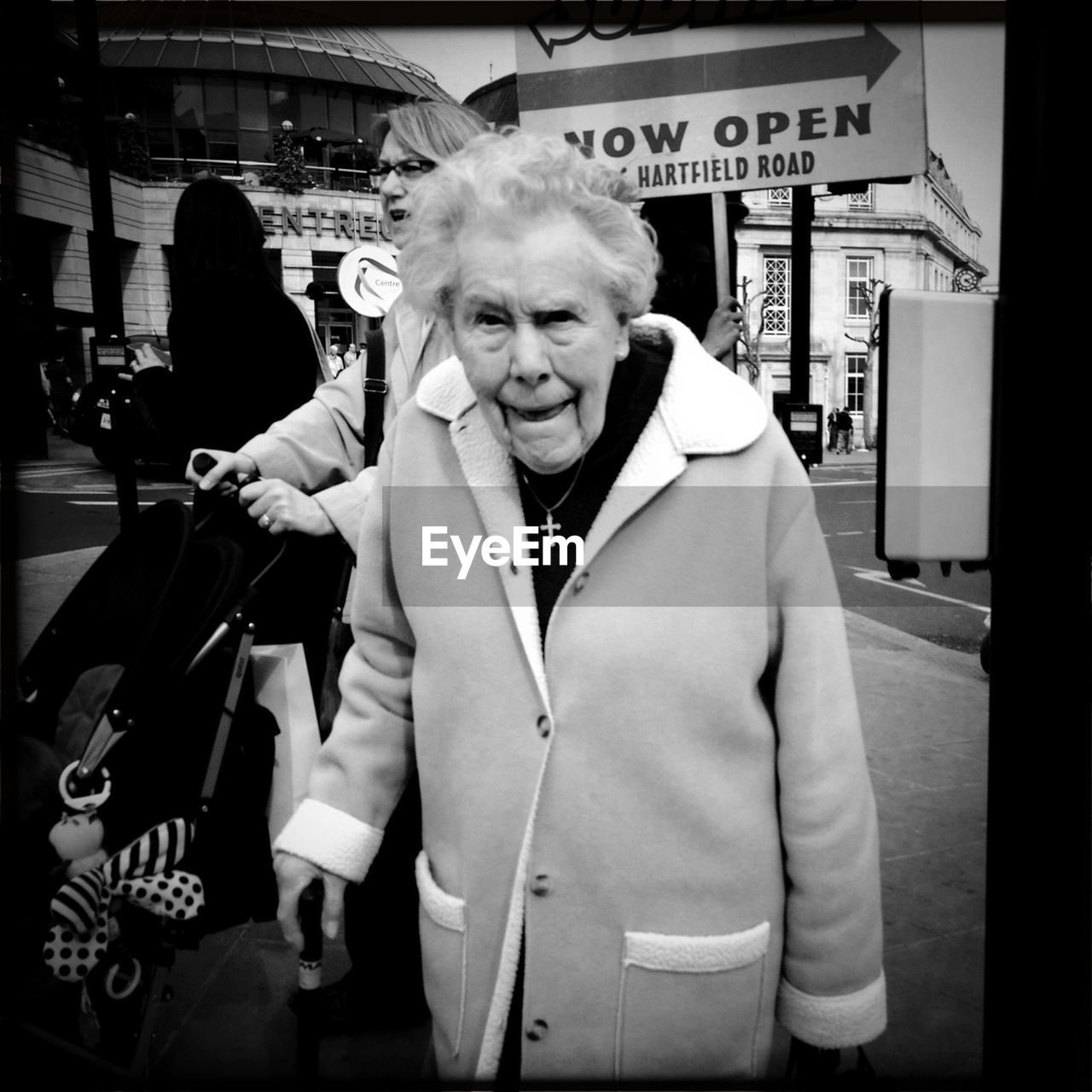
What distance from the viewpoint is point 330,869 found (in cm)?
173

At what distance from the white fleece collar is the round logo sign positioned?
388 centimetres

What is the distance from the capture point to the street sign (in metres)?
3.09

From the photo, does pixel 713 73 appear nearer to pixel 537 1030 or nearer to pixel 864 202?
pixel 537 1030

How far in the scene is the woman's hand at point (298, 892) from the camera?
1.74 metres

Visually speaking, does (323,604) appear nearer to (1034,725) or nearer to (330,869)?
(330,869)

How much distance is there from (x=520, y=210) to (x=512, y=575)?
1.79 ft

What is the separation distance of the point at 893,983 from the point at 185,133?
14.6 m

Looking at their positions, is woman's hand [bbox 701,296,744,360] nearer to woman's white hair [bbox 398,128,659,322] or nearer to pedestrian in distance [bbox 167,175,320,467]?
pedestrian in distance [bbox 167,175,320,467]

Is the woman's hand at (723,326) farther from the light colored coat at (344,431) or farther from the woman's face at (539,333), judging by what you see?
the woman's face at (539,333)

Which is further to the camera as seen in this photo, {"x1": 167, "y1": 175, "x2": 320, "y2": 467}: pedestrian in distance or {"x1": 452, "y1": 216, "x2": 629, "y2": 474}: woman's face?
{"x1": 167, "y1": 175, "x2": 320, "y2": 467}: pedestrian in distance

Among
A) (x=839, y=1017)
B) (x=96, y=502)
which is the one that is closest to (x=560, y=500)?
(x=839, y=1017)

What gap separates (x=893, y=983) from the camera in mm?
3010

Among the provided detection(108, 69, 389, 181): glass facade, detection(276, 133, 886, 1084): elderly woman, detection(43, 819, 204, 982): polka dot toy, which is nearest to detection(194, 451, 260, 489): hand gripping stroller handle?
detection(43, 819, 204, 982): polka dot toy

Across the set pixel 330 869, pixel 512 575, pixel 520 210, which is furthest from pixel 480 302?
pixel 330 869
